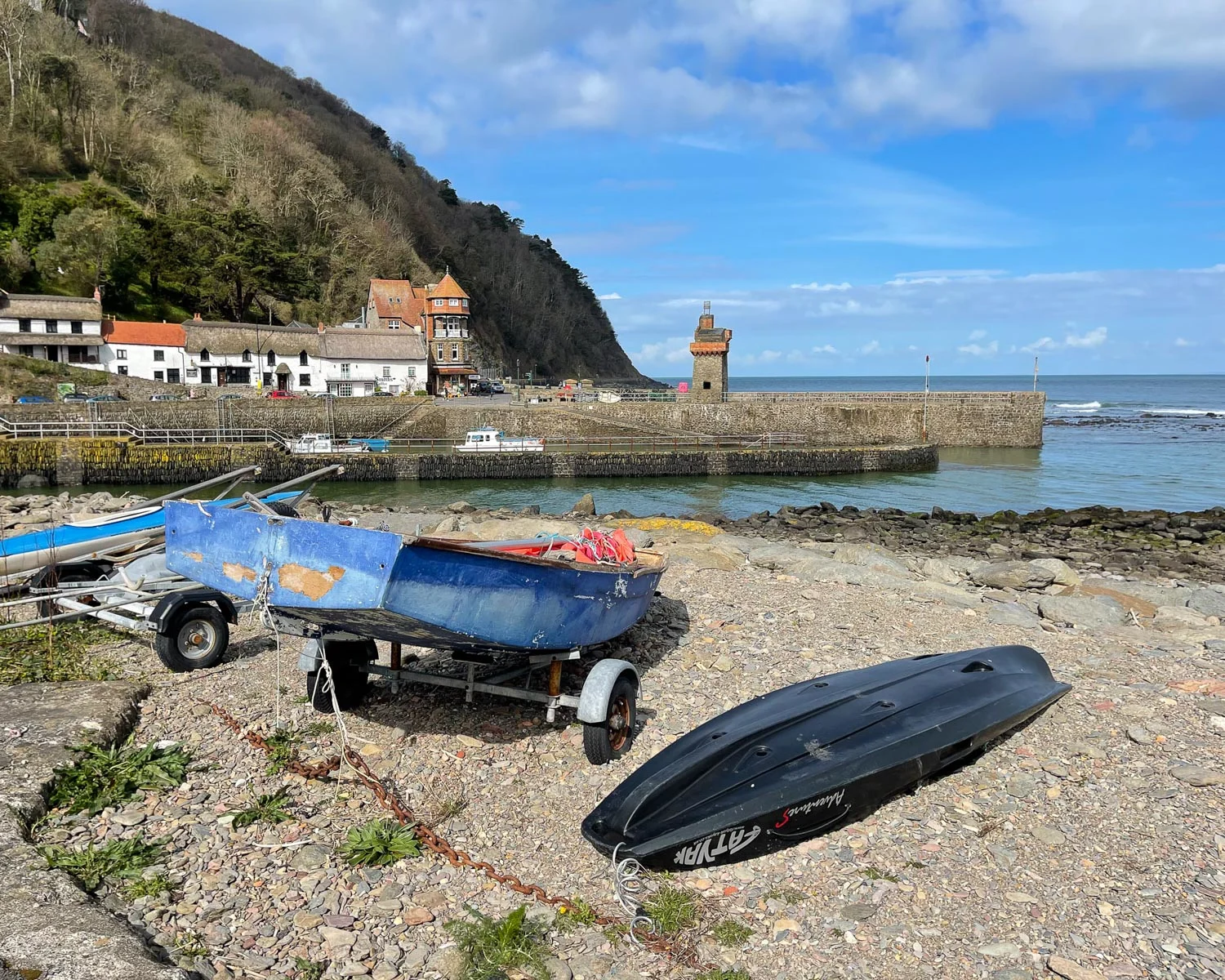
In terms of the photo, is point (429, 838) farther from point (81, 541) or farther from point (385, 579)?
point (81, 541)

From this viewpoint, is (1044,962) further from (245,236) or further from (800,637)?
(245,236)

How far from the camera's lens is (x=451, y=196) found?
128375 millimetres

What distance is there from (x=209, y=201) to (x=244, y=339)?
93.6 feet

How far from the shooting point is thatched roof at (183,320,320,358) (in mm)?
54562

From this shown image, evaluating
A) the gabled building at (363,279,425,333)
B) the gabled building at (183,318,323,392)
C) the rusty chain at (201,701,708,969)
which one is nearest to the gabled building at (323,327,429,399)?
the gabled building at (183,318,323,392)

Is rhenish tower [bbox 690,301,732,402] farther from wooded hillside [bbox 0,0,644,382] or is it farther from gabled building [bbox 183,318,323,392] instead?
wooded hillside [bbox 0,0,644,382]

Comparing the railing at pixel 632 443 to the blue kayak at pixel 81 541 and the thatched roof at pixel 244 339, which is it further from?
the blue kayak at pixel 81 541

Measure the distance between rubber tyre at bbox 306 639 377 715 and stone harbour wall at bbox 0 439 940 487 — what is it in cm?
3154

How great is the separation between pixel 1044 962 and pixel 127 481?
132 ft

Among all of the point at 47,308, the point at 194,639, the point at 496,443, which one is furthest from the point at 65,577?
the point at 47,308

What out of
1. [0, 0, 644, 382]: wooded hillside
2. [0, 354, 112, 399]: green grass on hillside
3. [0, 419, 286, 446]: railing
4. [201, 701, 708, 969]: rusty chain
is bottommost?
[201, 701, 708, 969]: rusty chain

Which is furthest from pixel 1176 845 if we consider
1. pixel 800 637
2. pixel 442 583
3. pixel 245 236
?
pixel 245 236

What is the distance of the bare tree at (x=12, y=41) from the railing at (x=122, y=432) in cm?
4838

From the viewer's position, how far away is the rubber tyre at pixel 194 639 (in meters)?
8.26
